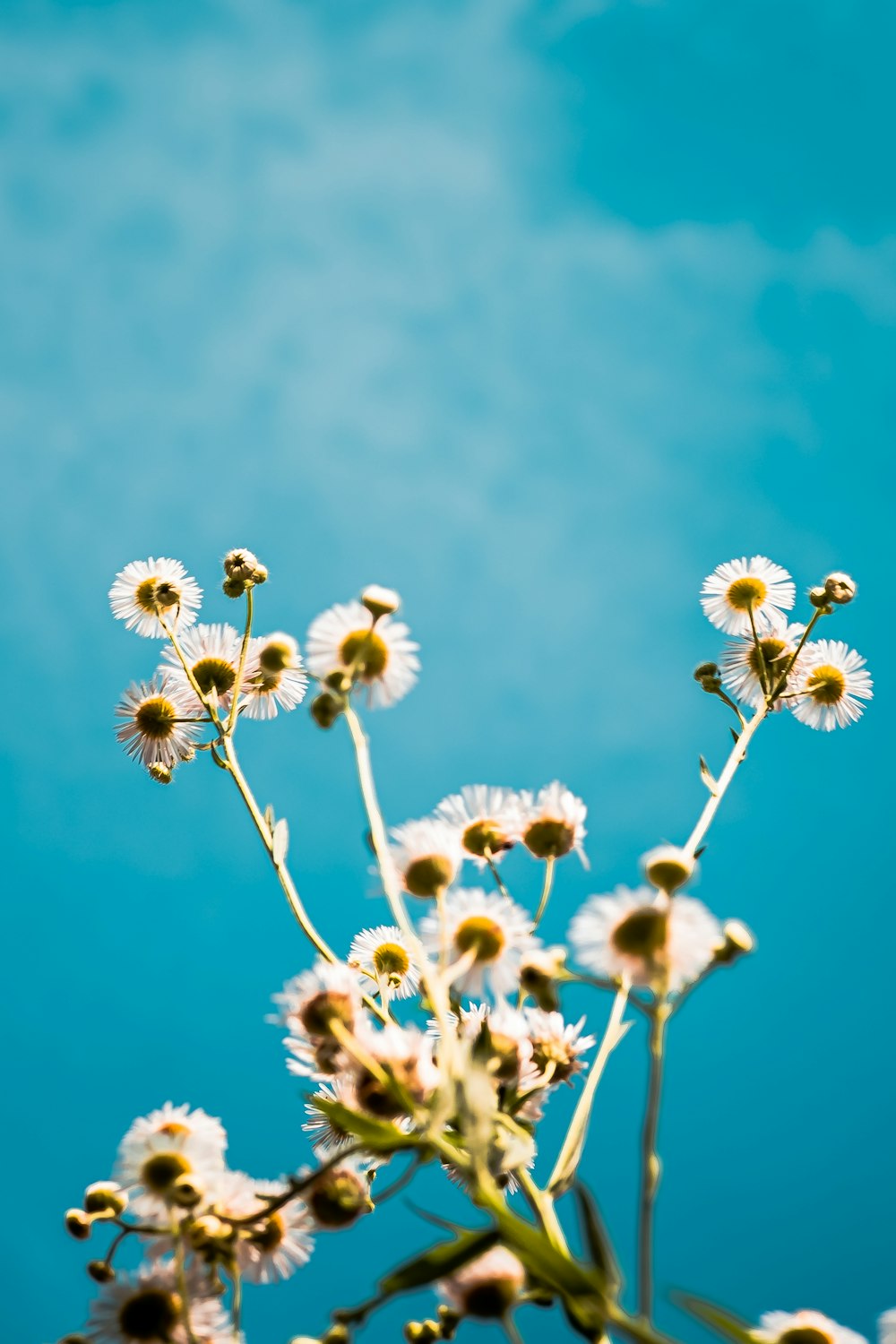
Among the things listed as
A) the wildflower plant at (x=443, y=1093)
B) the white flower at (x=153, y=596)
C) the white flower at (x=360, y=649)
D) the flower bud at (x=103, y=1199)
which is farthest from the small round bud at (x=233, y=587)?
the flower bud at (x=103, y=1199)

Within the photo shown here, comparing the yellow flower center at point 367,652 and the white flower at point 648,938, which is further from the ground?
the yellow flower center at point 367,652

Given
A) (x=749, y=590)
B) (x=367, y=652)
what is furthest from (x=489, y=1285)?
(x=749, y=590)

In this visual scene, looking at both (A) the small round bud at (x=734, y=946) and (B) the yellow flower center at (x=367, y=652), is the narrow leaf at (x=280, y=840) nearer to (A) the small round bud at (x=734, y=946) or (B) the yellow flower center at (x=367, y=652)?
(B) the yellow flower center at (x=367, y=652)

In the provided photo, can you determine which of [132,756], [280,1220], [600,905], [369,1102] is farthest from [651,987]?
[132,756]

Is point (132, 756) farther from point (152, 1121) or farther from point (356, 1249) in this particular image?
point (356, 1249)

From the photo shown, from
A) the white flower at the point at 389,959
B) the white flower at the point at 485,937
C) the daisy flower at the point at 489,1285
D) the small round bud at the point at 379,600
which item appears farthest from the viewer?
the white flower at the point at 389,959

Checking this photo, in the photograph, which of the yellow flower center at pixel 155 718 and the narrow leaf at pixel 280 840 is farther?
the yellow flower center at pixel 155 718

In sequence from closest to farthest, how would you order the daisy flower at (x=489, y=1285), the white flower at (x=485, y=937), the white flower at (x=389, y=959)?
1. the daisy flower at (x=489, y=1285)
2. the white flower at (x=485, y=937)
3. the white flower at (x=389, y=959)
